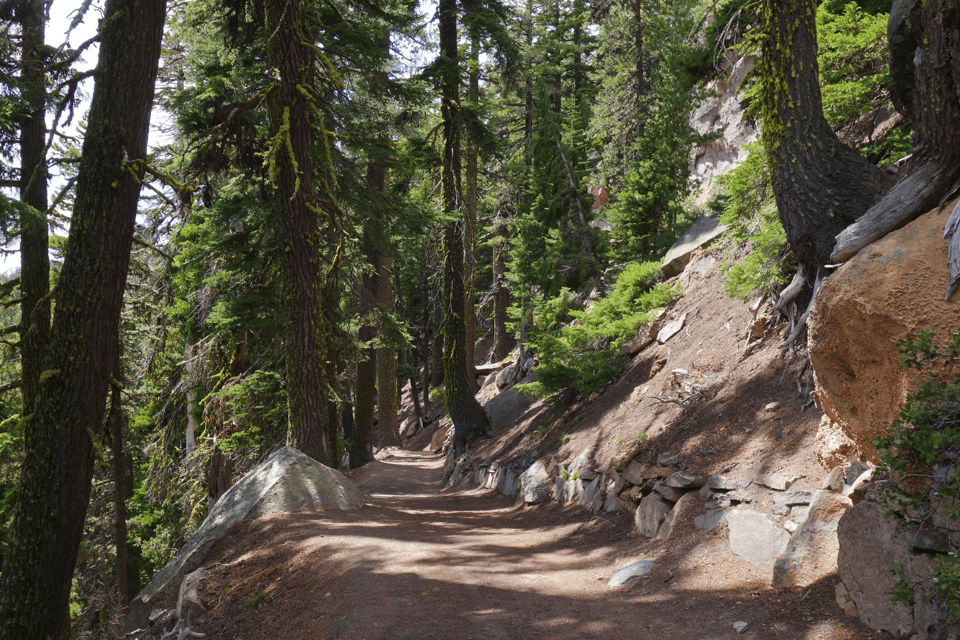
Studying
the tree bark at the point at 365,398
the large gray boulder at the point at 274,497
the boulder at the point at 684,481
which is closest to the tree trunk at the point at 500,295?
the tree bark at the point at 365,398

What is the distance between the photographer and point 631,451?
7.96m

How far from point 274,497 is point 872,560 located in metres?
7.00

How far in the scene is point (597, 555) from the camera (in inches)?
264

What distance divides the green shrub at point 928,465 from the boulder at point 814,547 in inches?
34.8

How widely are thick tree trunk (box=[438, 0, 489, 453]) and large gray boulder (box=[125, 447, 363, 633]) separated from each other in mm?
6441

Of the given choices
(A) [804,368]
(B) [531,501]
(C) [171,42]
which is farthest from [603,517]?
(C) [171,42]

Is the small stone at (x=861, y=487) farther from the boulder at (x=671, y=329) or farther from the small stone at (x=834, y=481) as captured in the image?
the boulder at (x=671, y=329)

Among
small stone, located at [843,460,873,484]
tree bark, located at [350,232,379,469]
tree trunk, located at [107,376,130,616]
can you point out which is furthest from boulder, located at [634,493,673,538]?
tree bark, located at [350,232,379,469]

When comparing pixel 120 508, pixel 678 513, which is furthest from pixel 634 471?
pixel 120 508

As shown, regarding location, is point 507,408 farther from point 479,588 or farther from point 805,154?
point 805,154

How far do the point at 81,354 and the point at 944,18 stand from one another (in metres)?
8.48

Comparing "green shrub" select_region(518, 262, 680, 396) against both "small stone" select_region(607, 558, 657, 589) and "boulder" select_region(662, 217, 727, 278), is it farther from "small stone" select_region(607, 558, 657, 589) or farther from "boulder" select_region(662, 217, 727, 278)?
"small stone" select_region(607, 558, 657, 589)

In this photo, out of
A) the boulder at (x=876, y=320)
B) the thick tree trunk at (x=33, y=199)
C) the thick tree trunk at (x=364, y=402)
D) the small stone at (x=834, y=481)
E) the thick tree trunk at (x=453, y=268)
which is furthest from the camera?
the thick tree trunk at (x=364, y=402)

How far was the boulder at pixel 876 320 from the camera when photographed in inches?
159
